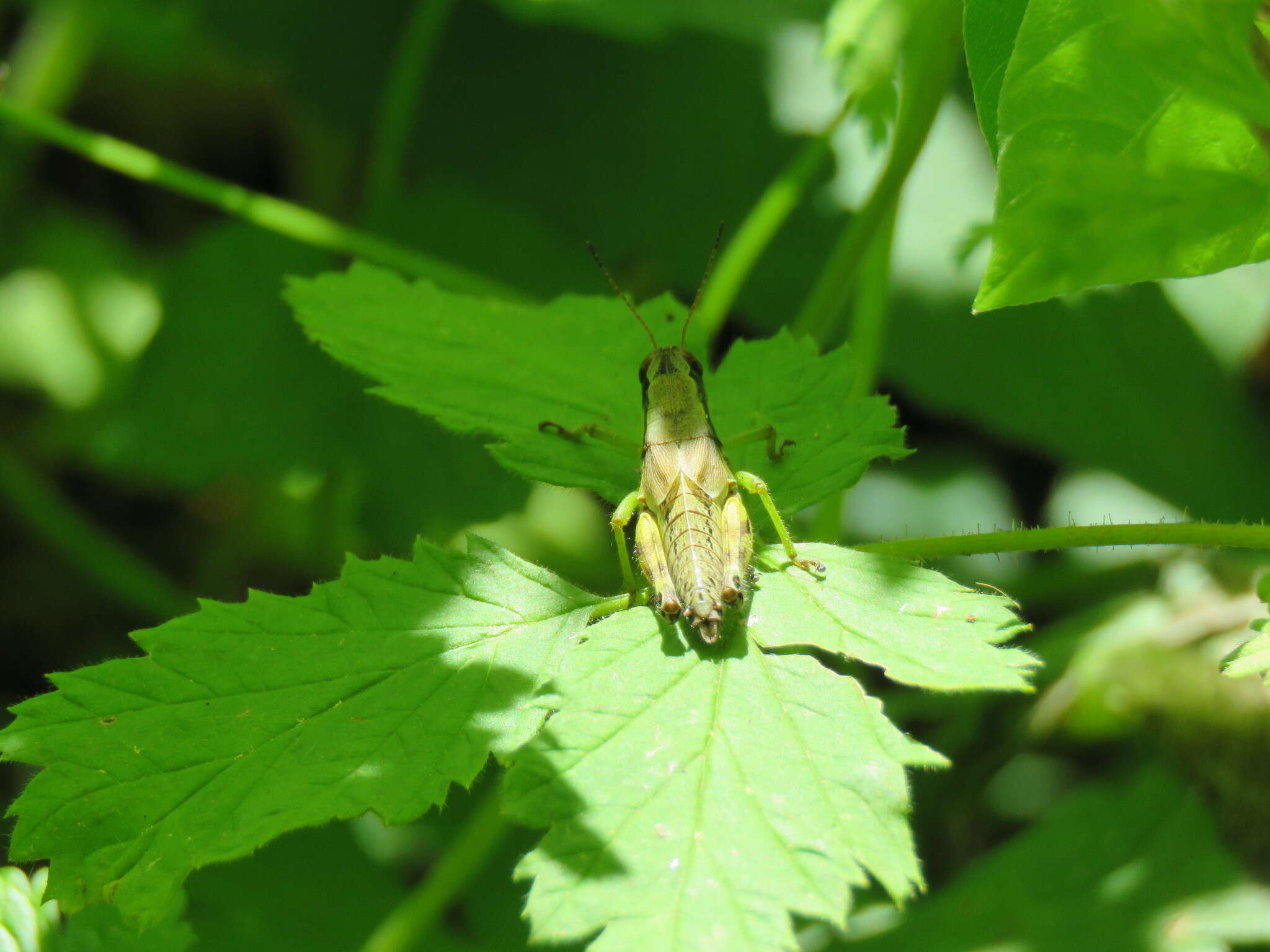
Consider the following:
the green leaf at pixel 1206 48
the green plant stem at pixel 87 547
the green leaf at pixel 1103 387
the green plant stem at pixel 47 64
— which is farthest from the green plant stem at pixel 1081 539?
the green plant stem at pixel 47 64

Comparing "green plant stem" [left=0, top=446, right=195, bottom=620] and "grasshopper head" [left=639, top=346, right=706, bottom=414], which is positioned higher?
"grasshopper head" [left=639, top=346, right=706, bottom=414]

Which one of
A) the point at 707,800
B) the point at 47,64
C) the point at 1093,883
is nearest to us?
the point at 707,800

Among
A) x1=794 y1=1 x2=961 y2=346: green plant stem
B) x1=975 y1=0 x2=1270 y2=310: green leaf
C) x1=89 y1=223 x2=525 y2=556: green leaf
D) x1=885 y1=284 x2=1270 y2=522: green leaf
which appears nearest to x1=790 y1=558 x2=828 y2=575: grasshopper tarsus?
x1=975 y1=0 x2=1270 y2=310: green leaf

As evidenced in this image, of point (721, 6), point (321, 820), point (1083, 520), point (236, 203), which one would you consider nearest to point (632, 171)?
point (721, 6)

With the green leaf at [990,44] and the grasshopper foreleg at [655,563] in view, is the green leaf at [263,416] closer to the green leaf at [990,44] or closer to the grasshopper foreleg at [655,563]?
the grasshopper foreleg at [655,563]

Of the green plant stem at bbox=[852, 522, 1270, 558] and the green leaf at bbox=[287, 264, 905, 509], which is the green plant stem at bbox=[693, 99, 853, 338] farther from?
the green plant stem at bbox=[852, 522, 1270, 558]

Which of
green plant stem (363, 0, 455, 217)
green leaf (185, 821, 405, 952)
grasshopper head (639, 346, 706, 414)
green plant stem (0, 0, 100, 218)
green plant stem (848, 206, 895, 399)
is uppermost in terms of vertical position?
green plant stem (0, 0, 100, 218)

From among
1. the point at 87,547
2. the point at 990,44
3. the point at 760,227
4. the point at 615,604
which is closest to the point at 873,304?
the point at 760,227

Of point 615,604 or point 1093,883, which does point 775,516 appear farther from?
point 1093,883
